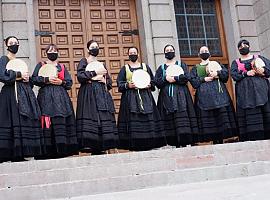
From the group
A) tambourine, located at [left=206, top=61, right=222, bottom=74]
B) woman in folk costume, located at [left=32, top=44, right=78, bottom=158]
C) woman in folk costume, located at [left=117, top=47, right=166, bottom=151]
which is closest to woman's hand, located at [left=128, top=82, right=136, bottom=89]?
woman in folk costume, located at [left=117, top=47, right=166, bottom=151]

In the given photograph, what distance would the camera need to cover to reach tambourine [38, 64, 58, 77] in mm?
7150

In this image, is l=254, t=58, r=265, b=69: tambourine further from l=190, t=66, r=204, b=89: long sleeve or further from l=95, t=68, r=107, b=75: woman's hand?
l=95, t=68, r=107, b=75: woman's hand

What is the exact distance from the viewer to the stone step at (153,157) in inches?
225

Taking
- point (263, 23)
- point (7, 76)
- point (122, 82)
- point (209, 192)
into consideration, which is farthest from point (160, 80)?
point (263, 23)

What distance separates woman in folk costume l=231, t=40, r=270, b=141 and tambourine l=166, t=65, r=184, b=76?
0.91 m

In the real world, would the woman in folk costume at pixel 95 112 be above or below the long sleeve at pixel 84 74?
below

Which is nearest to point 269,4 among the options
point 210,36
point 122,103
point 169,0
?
point 210,36

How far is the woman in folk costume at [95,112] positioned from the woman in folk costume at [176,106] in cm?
91

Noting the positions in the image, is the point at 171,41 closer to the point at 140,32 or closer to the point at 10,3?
the point at 140,32

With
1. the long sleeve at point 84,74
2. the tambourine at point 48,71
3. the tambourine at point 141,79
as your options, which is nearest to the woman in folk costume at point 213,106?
the tambourine at point 141,79

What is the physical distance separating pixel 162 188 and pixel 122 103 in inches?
104

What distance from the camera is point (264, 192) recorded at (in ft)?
14.9

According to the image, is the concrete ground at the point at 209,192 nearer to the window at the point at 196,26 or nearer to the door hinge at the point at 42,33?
the door hinge at the point at 42,33

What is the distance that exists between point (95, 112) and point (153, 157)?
1505mm
